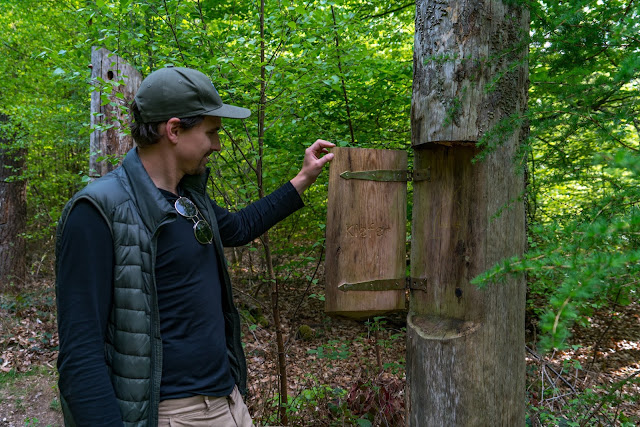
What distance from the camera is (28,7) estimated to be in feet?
25.5

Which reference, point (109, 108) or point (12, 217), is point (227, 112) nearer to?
point (109, 108)

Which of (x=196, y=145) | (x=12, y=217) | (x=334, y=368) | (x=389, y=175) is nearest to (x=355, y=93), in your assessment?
(x=389, y=175)

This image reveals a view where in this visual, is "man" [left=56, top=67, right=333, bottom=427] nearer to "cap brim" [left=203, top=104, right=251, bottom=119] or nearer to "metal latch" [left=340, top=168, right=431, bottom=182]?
"cap brim" [left=203, top=104, right=251, bottom=119]

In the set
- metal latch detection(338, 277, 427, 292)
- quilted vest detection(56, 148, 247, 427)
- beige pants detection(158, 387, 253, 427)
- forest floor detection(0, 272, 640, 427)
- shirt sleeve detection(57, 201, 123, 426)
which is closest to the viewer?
shirt sleeve detection(57, 201, 123, 426)

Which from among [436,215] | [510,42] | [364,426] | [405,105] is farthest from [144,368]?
[405,105]

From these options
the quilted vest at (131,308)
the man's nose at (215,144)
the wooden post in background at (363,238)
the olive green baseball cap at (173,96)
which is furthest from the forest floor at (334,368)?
the olive green baseball cap at (173,96)

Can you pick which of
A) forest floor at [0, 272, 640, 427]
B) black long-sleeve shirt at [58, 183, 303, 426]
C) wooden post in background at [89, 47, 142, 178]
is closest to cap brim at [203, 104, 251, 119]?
black long-sleeve shirt at [58, 183, 303, 426]

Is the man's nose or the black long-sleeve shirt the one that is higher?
the man's nose

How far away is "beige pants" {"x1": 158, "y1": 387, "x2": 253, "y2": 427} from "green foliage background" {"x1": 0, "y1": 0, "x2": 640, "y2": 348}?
4.14ft

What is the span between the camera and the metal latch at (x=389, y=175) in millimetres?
2398

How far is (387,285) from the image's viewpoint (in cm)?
245

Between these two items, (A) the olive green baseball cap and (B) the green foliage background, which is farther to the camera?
(A) the olive green baseball cap

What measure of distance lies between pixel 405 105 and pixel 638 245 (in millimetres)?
3452

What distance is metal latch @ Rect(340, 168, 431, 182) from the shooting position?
2398mm
